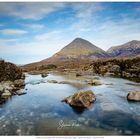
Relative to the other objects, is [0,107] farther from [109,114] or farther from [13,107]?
[109,114]

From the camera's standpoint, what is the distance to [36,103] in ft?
30.5

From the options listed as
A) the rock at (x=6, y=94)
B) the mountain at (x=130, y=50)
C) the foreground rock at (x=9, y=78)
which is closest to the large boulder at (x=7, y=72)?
the foreground rock at (x=9, y=78)

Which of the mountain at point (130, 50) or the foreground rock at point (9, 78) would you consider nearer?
the foreground rock at point (9, 78)

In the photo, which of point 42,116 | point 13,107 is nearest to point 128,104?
point 42,116

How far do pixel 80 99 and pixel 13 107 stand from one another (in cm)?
273

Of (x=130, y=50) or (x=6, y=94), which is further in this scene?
(x=130, y=50)

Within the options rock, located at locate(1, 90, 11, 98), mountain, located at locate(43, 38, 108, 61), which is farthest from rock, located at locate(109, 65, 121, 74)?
mountain, located at locate(43, 38, 108, 61)

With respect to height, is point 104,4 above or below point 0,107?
above

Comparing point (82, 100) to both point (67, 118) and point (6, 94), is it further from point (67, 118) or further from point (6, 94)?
point (6, 94)

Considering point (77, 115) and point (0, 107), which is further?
point (0, 107)

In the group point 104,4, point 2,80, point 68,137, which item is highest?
point 104,4

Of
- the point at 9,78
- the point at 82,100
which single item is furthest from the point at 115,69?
the point at 82,100

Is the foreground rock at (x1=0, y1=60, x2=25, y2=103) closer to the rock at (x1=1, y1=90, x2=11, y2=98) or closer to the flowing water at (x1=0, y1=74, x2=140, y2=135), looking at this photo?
the rock at (x1=1, y1=90, x2=11, y2=98)

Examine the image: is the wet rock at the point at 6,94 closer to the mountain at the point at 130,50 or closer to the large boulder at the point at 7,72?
the large boulder at the point at 7,72
